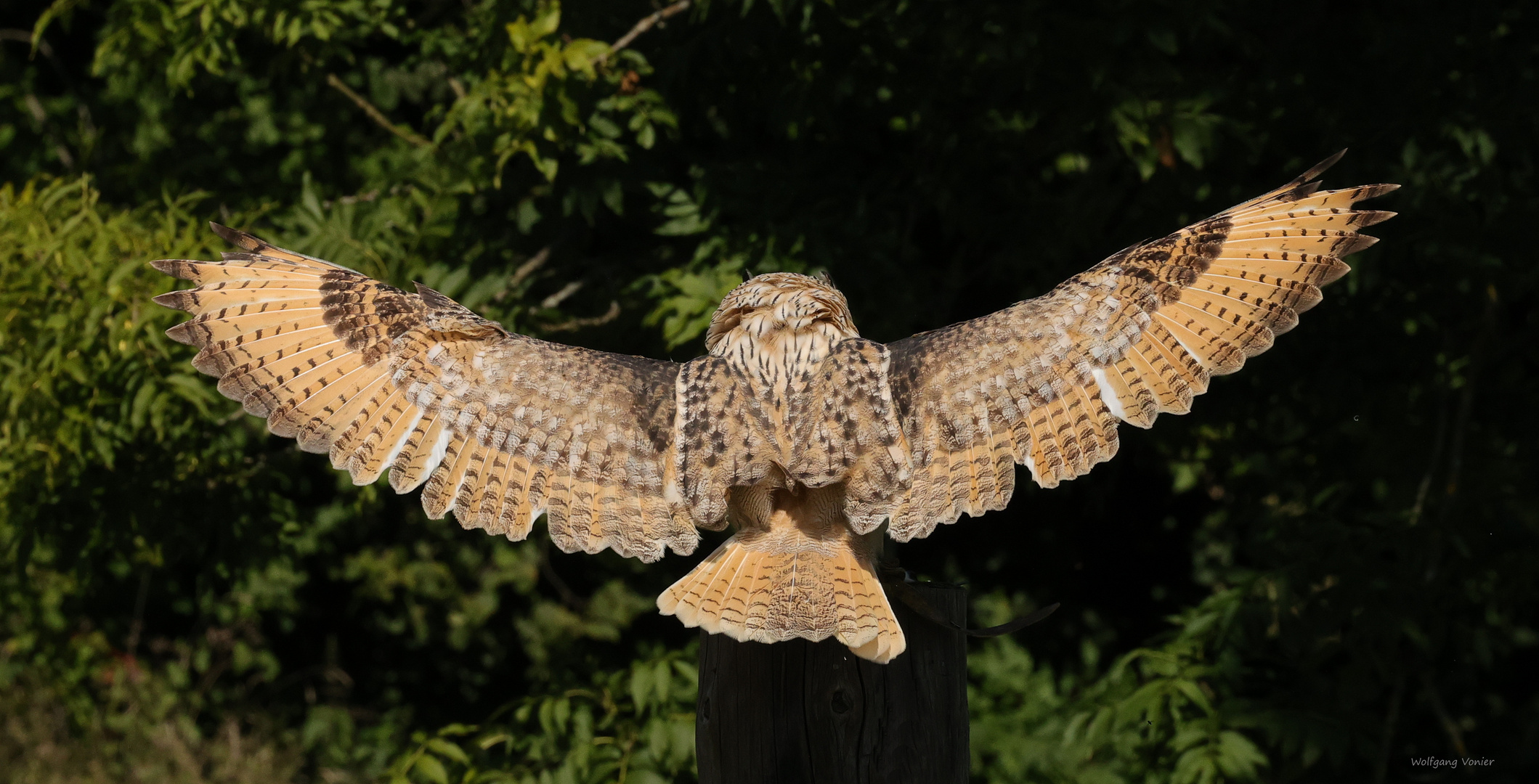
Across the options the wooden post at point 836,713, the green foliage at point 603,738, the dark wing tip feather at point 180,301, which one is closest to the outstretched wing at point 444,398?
the dark wing tip feather at point 180,301

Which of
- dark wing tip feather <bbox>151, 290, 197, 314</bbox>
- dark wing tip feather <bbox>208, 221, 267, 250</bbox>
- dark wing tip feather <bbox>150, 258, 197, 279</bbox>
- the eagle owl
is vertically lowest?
the eagle owl

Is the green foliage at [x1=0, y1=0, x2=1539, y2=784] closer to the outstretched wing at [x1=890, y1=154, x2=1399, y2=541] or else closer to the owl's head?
the owl's head

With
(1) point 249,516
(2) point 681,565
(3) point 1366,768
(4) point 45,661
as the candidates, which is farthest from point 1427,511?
(4) point 45,661

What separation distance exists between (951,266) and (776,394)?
243 centimetres

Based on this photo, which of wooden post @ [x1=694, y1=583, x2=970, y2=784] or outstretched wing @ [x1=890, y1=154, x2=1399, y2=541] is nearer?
wooden post @ [x1=694, y1=583, x2=970, y2=784]

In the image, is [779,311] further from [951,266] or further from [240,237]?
[951,266]

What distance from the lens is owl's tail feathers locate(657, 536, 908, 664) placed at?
223 cm

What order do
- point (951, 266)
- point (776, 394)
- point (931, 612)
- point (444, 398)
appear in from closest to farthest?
point (931, 612), point (776, 394), point (444, 398), point (951, 266)

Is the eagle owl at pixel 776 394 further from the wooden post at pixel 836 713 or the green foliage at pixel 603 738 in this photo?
the green foliage at pixel 603 738

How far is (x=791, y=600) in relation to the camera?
2.31 meters

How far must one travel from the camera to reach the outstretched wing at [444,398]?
271 centimetres

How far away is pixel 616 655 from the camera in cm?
572

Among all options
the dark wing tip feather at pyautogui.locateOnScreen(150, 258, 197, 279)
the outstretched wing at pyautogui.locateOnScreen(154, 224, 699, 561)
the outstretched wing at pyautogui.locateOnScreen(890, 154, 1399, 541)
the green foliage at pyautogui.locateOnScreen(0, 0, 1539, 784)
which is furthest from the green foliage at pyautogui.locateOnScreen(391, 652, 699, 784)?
the dark wing tip feather at pyautogui.locateOnScreen(150, 258, 197, 279)

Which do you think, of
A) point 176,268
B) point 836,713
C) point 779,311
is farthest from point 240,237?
point 836,713
